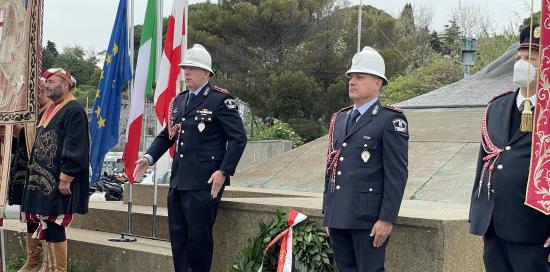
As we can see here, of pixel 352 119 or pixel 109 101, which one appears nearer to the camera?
pixel 352 119

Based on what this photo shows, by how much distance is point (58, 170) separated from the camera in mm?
6918

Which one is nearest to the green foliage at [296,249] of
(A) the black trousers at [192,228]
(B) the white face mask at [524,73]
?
(A) the black trousers at [192,228]

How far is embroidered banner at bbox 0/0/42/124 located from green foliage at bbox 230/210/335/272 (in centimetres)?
202

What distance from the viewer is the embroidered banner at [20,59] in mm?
6695

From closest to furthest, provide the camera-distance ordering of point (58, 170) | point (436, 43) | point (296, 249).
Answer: point (296, 249) → point (58, 170) → point (436, 43)

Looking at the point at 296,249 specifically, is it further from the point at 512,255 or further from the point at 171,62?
→ the point at 171,62

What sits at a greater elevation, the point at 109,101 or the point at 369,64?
the point at 369,64

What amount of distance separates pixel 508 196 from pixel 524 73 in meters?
0.57

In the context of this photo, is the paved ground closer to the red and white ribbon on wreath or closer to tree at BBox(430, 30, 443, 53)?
the red and white ribbon on wreath

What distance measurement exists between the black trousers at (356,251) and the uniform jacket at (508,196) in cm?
79

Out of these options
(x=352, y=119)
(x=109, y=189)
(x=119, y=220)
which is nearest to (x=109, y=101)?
(x=119, y=220)

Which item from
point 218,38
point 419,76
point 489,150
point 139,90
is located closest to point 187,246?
point 139,90

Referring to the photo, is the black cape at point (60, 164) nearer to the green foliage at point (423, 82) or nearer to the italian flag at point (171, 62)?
the italian flag at point (171, 62)

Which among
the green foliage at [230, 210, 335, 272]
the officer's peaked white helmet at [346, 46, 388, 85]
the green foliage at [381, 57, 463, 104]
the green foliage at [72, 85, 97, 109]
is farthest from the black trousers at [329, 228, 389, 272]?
the green foliage at [72, 85, 97, 109]
